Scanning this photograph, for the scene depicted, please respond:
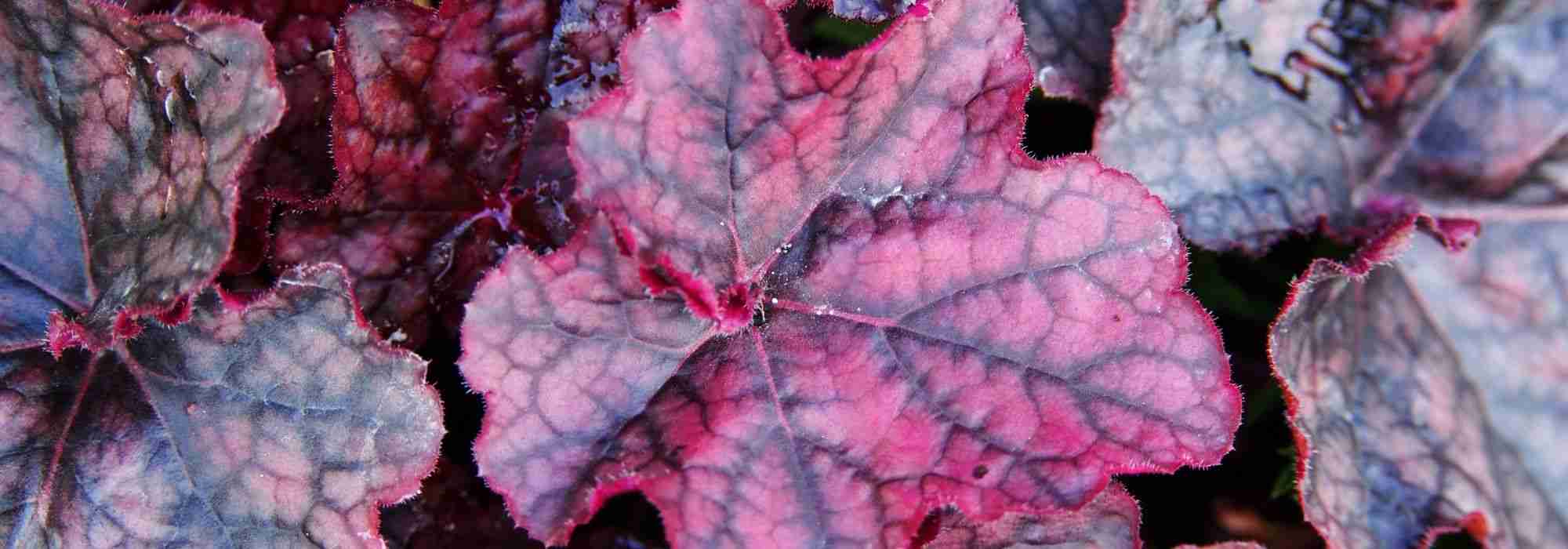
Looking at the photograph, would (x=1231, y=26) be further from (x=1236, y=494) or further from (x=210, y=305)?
(x=210, y=305)

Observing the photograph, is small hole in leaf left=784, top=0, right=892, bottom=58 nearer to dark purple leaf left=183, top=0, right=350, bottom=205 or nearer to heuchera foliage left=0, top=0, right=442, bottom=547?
dark purple leaf left=183, top=0, right=350, bottom=205

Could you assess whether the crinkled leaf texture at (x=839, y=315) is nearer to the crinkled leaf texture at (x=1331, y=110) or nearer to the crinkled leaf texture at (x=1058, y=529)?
the crinkled leaf texture at (x=1058, y=529)

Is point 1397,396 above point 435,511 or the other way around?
above

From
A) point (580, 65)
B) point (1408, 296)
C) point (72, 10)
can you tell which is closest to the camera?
point (72, 10)

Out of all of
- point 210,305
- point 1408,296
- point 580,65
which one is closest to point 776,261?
point 580,65

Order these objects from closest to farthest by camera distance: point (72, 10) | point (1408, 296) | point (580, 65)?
point (72, 10) < point (580, 65) < point (1408, 296)

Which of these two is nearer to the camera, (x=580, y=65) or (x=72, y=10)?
(x=72, y=10)

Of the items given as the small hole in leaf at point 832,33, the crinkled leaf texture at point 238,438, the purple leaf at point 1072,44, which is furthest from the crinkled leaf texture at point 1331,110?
the crinkled leaf texture at point 238,438
